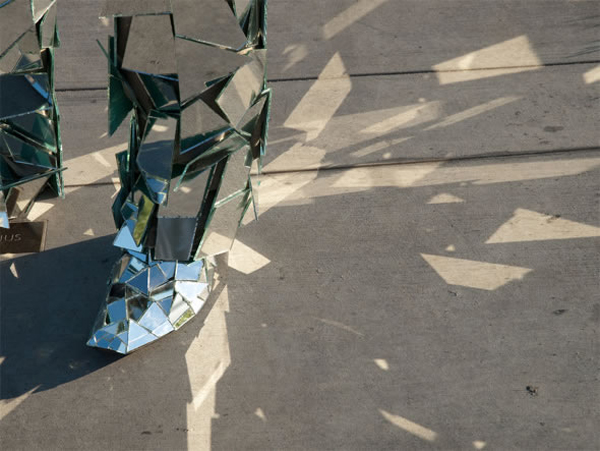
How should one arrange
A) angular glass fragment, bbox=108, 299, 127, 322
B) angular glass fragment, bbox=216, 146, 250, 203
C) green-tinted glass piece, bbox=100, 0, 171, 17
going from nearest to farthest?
green-tinted glass piece, bbox=100, 0, 171, 17 → angular glass fragment, bbox=216, 146, 250, 203 → angular glass fragment, bbox=108, 299, 127, 322

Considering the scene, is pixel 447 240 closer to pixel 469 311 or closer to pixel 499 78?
pixel 469 311

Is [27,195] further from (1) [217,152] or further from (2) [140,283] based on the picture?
(1) [217,152]

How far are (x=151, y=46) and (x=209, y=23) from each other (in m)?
0.17

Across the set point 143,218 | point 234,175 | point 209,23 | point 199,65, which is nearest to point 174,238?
point 143,218

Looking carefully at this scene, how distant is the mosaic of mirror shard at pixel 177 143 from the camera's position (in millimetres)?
1913

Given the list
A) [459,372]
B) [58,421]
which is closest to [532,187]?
[459,372]

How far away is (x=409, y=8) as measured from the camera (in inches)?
155

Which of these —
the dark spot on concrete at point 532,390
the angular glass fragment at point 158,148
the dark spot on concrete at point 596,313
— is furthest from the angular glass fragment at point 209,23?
the dark spot on concrete at point 596,313

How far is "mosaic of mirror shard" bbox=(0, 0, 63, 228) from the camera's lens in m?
2.38

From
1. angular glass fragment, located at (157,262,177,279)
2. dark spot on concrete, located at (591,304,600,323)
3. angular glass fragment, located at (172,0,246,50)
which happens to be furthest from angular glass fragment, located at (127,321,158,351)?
dark spot on concrete, located at (591,304,600,323)

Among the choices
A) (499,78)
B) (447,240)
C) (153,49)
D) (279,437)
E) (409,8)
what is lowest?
(279,437)

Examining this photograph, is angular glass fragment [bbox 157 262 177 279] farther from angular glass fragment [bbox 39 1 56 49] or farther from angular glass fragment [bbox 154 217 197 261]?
angular glass fragment [bbox 39 1 56 49]

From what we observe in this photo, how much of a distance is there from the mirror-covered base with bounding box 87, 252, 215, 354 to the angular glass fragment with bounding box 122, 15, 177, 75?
87 centimetres

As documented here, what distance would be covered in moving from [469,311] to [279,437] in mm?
900
